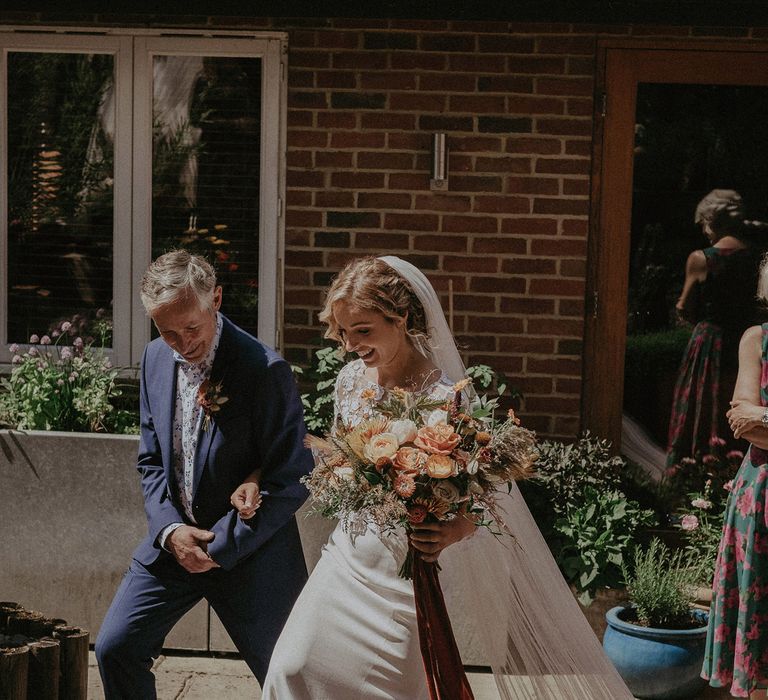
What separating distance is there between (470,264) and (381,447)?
2943 mm

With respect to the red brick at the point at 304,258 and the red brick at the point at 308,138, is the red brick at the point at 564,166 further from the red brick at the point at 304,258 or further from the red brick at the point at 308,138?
the red brick at the point at 304,258

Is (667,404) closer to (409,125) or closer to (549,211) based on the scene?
(549,211)

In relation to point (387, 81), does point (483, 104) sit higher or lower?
lower

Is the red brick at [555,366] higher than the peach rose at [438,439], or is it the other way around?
the peach rose at [438,439]

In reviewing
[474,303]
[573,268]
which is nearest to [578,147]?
[573,268]

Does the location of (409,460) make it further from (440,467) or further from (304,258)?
(304,258)

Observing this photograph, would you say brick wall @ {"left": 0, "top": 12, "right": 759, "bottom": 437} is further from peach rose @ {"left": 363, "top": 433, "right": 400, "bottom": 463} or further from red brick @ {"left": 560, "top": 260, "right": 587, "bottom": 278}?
peach rose @ {"left": 363, "top": 433, "right": 400, "bottom": 463}

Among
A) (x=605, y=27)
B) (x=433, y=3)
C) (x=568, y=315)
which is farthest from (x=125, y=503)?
(x=605, y=27)

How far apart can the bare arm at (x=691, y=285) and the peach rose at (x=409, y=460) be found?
327 cm

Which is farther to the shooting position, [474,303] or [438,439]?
[474,303]

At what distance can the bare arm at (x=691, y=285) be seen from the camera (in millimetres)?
5973

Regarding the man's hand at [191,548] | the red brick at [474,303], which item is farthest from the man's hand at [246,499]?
the red brick at [474,303]

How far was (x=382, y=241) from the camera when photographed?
5965mm

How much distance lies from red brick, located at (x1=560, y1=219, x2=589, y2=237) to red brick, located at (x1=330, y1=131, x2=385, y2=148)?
1043 mm
